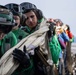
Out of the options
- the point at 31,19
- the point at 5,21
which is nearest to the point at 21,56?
the point at 5,21

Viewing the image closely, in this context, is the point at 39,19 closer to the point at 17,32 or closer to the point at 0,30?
the point at 17,32

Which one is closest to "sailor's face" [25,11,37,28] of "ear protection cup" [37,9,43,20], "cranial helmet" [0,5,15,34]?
"ear protection cup" [37,9,43,20]

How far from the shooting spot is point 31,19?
4645 mm

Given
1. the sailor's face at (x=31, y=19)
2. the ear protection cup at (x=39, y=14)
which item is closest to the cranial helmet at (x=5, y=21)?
the sailor's face at (x=31, y=19)

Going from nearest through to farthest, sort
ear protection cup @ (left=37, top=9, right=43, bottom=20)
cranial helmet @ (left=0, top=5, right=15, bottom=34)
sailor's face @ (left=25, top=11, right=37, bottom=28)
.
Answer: cranial helmet @ (left=0, top=5, right=15, bottom=34) < sailor's face @ (left=25, top=11, right=37, bottom=28) < ear protection cup @ (left=37, top=9, right=43, bottom=20)

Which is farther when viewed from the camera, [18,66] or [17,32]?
[17,32]

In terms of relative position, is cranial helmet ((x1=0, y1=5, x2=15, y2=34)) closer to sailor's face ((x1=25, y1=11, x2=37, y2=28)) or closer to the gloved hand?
the gloved hand

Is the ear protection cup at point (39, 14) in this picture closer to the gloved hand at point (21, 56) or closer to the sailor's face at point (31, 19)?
the sailor's face at point (31, 19)

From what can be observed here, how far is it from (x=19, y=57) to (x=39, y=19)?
5.01 feet

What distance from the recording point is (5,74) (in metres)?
2.96

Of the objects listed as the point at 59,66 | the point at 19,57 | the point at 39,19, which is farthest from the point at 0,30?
the point at 39,19

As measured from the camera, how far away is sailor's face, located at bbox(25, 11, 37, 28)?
4.57m

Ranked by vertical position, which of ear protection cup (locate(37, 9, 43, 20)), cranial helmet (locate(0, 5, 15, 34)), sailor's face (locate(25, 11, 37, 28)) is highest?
cranial helmet (locate(0, 5, 15, 34))

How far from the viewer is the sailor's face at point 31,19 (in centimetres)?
457
